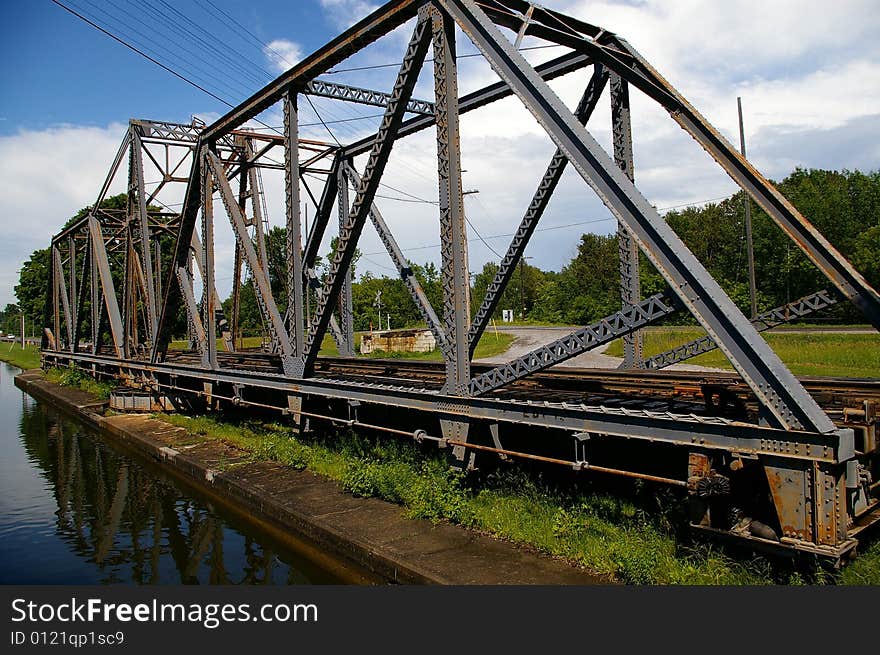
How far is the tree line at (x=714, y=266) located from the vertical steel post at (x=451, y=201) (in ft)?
102

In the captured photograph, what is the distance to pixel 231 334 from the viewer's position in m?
23.0

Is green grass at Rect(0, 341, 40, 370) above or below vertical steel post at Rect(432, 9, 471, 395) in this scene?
below

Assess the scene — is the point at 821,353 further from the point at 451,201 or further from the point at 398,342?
the point at 398,342

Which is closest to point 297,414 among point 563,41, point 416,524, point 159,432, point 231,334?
point 416,524

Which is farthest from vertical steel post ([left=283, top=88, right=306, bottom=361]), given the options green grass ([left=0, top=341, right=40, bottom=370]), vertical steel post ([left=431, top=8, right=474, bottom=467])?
green grass ([left=0, top=341, right=40, bottom=370])

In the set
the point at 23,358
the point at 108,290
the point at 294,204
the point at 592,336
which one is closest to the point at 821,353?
the point at 294,204

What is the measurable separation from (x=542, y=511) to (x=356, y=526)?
91.3 inches

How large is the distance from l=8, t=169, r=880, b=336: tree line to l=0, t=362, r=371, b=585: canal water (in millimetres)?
24930

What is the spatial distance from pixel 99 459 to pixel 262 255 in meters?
6.60

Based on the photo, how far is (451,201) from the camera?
790 centimetres

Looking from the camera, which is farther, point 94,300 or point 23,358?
point 23,358

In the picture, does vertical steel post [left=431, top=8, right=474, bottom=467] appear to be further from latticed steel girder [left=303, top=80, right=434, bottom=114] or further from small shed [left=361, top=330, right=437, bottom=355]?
small shed [left=361, top=330, right=437, bottom=355]

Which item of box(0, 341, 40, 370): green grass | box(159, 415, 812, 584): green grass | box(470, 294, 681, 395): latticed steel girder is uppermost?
box(470, 294, 681, 395): latticed steel girder

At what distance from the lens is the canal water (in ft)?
26.6
